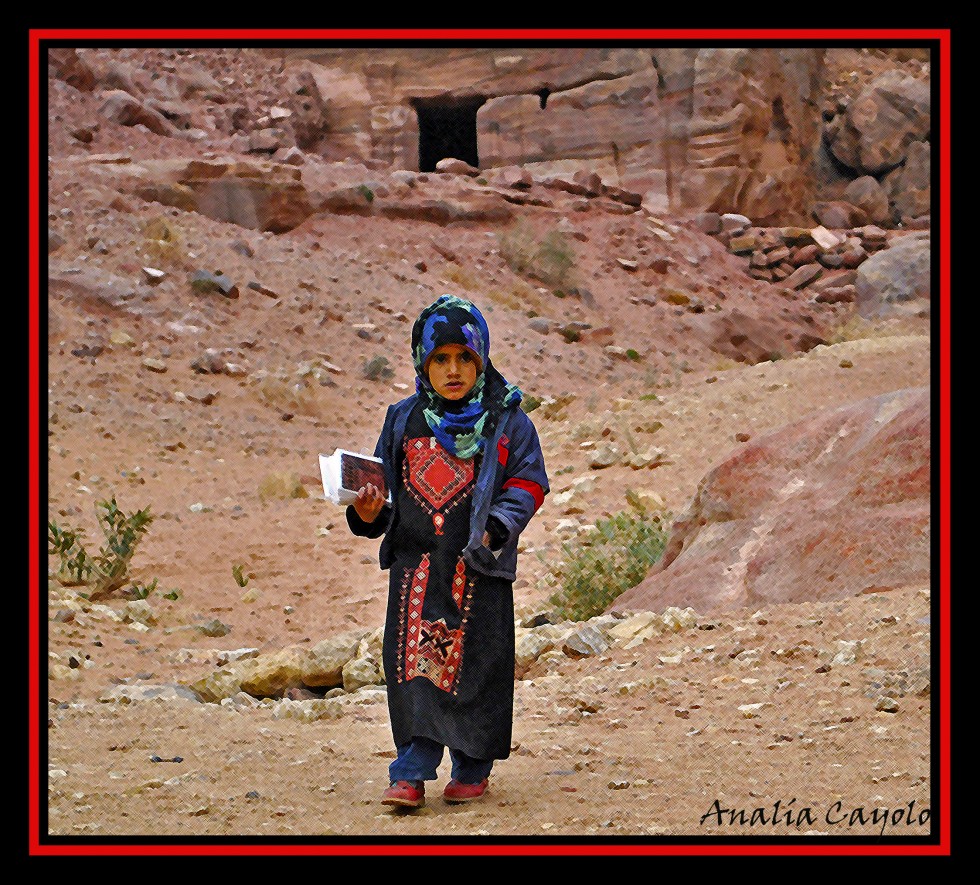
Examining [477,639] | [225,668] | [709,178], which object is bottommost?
[225,668]

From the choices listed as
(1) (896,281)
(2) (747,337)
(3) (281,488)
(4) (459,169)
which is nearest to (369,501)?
(3) (281,488)

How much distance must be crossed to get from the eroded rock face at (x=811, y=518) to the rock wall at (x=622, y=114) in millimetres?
20099

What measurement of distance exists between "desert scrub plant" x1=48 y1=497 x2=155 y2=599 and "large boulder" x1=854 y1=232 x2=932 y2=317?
1444 cm

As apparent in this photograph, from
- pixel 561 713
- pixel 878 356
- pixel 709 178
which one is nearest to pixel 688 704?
pixel 561 713

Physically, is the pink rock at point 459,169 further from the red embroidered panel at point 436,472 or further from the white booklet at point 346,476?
the white booklet at point 346,476

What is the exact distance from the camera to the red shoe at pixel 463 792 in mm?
4844

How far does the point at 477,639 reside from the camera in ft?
16.0

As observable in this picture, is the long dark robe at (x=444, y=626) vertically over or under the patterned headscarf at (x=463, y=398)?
under

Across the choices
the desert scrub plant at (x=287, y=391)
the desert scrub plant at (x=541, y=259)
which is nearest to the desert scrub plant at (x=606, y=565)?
the desert scrub plant at (x=287, y=391)

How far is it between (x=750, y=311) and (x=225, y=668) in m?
17.3

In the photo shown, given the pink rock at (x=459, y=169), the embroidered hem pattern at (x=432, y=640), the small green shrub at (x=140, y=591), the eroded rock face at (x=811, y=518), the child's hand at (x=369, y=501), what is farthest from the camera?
the pink rock at (x=459, y=169)

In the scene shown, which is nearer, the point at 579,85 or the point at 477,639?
the point at 477,639

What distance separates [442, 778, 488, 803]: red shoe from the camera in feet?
15.9

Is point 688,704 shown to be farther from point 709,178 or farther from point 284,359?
point 709,178
